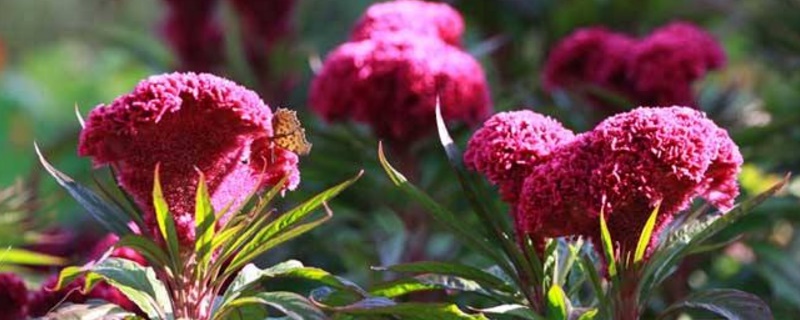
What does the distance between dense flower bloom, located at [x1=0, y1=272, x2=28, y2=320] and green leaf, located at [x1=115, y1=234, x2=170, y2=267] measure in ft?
0.78

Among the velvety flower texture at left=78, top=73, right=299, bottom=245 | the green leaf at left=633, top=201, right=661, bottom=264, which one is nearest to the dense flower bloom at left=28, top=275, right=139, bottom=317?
the velvety flower texture at left=78, top=73, right=299, bottom=245

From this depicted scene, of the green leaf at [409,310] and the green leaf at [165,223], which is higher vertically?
the green leaf at [165,223]

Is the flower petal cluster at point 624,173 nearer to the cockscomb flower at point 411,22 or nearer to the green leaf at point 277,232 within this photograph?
the green leaf at point 277,232

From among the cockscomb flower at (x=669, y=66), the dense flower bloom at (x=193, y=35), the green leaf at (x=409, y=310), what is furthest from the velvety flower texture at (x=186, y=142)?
the dense flower bloom at (x=193, y=35)

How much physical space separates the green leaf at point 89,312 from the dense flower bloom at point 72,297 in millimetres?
159

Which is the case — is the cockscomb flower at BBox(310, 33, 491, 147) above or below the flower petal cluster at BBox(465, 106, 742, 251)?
above

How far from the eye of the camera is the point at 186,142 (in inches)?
46.3

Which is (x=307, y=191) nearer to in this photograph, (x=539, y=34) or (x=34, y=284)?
(x=34, y=284)

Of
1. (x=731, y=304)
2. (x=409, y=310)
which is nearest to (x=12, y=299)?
(x=409, y=310)

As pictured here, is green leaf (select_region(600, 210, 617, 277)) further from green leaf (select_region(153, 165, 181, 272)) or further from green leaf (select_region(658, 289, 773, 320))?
green leaf (select_region(153, 165, 181, 272))

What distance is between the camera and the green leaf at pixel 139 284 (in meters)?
1.15

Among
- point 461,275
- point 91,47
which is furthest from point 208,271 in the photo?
point 91,47

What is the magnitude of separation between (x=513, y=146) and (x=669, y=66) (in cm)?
75

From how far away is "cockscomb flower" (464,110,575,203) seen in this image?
121 cm
